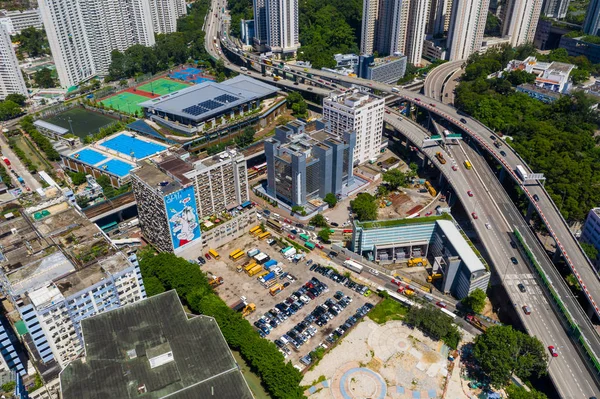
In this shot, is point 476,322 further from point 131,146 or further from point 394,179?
point 131,146

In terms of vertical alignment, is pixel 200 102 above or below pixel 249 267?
above

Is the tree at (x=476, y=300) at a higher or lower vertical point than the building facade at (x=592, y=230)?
lower

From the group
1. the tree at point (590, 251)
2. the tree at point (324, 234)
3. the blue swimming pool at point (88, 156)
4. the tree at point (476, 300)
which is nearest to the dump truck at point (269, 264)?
the tree at point (324, 234)

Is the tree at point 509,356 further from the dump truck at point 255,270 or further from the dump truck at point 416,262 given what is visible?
the dump truck at point 255,270

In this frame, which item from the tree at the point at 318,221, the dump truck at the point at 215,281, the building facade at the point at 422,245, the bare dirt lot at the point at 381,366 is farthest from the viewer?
the tree at the point at 318,221

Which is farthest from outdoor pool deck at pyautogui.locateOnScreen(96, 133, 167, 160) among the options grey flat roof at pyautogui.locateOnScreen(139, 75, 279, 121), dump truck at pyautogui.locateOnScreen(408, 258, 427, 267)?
dump truck at pyautogui.locateOnScreen(408, 258, 427, 267)

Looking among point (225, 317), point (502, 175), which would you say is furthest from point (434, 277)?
point (502, 175)

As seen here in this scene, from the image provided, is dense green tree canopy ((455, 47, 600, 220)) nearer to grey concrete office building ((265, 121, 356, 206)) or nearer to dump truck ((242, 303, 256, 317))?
grey concrete office building ((265, 121, 356, 206))
